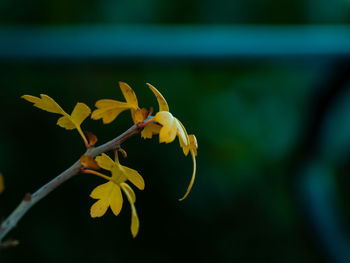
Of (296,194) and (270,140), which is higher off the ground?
(270,140)

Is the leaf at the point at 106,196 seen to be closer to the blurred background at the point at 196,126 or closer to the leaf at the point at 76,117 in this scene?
the leaf at the point at 76,117

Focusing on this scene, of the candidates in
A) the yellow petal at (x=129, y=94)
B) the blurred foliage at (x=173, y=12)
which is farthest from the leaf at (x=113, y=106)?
the blurred foliage at (x=173, y=12)

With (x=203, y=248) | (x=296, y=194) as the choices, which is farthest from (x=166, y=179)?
(x=296, y=194)

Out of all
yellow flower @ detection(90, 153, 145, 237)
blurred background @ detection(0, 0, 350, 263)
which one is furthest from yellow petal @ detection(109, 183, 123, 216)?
blurred background @ detection(0, 0, 350, 263)

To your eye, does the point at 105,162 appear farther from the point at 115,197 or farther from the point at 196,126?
the point at 196,126

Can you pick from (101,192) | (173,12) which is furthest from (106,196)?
(173,12)

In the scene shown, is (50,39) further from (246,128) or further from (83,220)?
(246,128)
